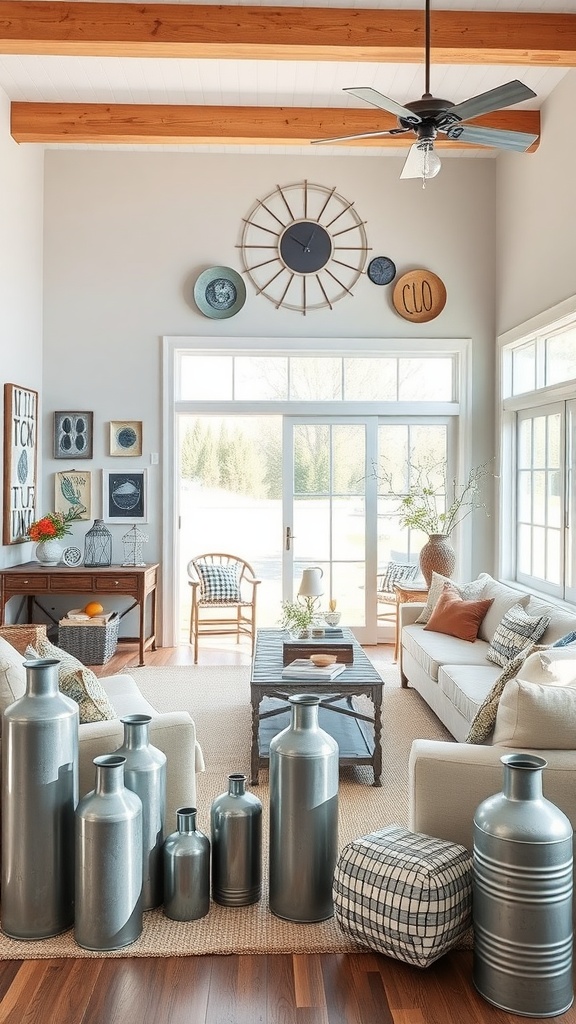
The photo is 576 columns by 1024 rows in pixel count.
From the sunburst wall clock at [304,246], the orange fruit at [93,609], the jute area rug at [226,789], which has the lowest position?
the jute area rug at [226,789]

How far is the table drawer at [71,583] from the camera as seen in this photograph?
609 centimetres

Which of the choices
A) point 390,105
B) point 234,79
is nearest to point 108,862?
point 390,105

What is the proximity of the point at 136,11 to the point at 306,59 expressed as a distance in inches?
39.5

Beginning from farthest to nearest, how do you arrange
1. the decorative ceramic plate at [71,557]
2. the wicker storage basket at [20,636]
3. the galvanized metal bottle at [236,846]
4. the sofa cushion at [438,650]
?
the decorative ceramic plate at [71,557] → the wicker storage basket at [20,636] → the sofa cushion at [438,650] → the galvanized metal bottle at [236,846]

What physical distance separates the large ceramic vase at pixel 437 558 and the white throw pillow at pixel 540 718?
3.56 m

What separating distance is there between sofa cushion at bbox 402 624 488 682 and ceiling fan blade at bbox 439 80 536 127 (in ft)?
8.61

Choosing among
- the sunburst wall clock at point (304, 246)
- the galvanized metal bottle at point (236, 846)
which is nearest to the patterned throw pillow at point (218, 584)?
the sunburst wall clock at point (304, 246)

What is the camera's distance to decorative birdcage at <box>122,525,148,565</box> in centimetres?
671

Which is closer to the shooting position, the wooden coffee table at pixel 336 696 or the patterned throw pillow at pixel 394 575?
the wooden coffee table at pixel 336 696

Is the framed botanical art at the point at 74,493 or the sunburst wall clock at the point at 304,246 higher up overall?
the sunburst wall clock at the point at 304,246

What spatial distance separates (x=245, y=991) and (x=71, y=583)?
13.9 ft

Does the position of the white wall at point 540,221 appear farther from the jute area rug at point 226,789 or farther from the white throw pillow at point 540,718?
the white throw pillow at point 540,718

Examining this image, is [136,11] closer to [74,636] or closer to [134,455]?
[134,455]

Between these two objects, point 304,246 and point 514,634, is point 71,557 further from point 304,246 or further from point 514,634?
point 514,634
